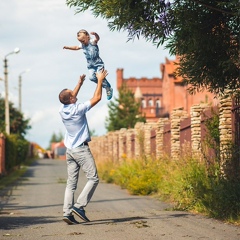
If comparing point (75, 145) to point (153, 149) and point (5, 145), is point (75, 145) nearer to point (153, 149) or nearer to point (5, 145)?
point (153, 149)

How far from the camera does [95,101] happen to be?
10852 mm

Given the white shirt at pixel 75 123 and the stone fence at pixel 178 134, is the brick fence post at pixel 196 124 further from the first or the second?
the white shirt at pixel 75 123

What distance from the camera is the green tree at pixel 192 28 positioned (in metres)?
11.0

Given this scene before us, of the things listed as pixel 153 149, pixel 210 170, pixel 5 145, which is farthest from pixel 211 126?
pixel 5 145

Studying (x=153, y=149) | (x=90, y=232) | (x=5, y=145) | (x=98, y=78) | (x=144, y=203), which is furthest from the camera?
(x=5, y=145)

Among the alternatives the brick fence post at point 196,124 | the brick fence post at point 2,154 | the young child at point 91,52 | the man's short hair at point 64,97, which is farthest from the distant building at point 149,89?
the young child at point 91,52

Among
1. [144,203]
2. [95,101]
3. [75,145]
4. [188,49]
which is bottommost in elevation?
[144,203]

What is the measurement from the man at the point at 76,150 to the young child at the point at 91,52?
377 mm

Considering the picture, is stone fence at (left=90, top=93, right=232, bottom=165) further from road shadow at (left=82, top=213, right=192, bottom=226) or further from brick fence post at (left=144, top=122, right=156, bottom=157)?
road shadow at (left=82, top=213, right=192, bottom=226)

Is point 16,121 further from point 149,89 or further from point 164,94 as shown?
point 149,89

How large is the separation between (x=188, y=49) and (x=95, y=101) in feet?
6.50

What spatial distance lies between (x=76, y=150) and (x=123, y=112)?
50273 millimetres

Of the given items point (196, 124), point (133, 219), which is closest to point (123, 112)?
point (196, 124)

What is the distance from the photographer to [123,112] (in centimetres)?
6128
